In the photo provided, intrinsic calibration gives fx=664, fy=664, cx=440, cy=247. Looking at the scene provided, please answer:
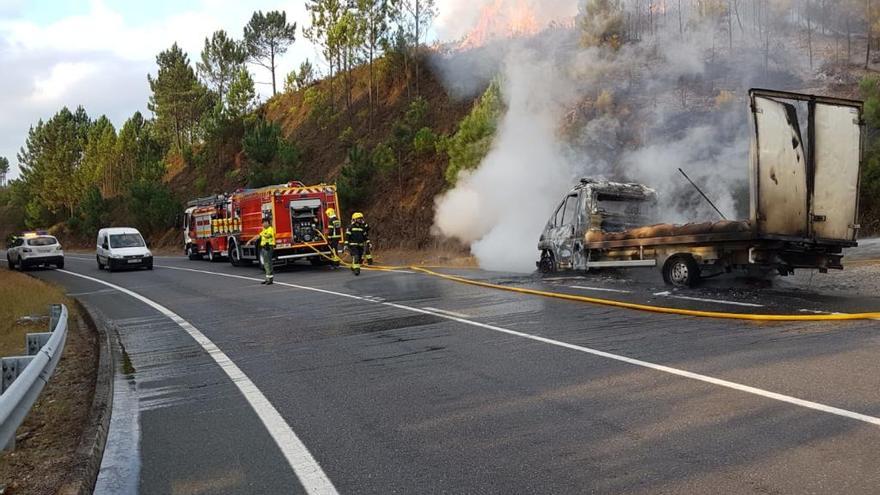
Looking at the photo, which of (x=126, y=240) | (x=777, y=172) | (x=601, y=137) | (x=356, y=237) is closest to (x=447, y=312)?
(x=777, y=172)

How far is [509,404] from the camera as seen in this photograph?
16.3 ft

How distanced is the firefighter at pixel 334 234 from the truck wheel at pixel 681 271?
34.9 feet

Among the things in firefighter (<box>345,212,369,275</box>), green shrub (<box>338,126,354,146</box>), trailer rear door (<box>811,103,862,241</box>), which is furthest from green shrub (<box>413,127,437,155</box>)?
trailer rear door (<box>811,103,862,241</box>)

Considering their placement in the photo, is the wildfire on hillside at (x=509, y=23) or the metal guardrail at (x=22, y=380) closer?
the metal guardrail at (x=22, y=380)

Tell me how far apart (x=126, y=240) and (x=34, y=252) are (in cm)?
500

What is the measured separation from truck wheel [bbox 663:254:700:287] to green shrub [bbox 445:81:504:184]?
11685mm

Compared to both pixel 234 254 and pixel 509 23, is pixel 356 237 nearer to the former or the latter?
pixel 234 254

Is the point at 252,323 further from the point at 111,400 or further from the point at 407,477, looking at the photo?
the point at 407,477

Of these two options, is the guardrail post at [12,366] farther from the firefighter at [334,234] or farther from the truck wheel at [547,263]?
the firefighter at [334,234]

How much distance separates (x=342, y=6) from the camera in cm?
3453

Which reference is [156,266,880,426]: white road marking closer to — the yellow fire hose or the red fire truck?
the yellow fire hose

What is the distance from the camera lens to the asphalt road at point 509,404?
367 cm

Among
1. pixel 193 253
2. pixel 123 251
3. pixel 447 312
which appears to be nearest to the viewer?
pixel 447 312

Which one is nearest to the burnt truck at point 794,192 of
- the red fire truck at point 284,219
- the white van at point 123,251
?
the red fire truck at point 284,219
